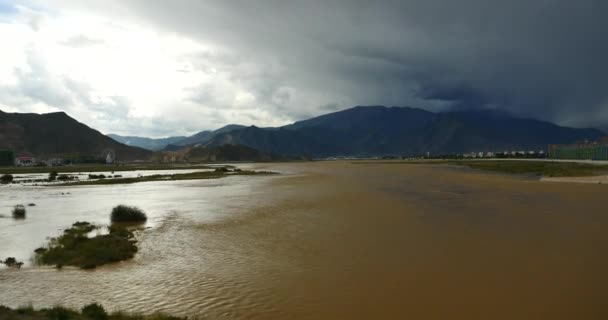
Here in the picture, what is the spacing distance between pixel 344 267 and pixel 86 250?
11.0m

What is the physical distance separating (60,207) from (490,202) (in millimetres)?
37448

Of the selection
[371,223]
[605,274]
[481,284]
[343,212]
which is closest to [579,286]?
[605,274]

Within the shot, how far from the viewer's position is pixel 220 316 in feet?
32.9

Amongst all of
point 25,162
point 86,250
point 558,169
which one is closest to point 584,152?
point 558,169

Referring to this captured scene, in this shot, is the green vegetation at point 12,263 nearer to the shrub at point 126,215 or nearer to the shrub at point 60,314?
the shrub at point 60,314

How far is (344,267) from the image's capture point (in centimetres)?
1465

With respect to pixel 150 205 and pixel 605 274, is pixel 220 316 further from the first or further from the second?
pixel 150 205

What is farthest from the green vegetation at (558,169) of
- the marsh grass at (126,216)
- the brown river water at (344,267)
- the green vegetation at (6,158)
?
the green vegetation at (6,158)

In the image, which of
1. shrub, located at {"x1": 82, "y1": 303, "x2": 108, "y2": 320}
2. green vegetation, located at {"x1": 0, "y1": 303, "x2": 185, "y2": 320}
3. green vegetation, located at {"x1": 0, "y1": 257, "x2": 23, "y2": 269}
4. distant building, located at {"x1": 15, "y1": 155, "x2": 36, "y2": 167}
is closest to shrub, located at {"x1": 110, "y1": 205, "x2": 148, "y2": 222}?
green vegetation, located at {"x1": 0, "y1": 257, "x2": 23, "y2": 269}

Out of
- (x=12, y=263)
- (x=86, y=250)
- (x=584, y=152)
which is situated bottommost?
(x=12, y=263)

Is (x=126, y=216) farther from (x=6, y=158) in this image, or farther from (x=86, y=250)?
(x=6, y=158)

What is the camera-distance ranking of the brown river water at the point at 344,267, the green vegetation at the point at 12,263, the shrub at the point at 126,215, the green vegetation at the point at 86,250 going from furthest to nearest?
the shrub at the point at 126,215, the green vegetation at the point at 86,250, the green vegetation at the point at 12,263, the brown river water at the point at 344,267

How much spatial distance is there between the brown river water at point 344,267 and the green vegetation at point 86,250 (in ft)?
2.04

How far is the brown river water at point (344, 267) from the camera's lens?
35.4 feet
